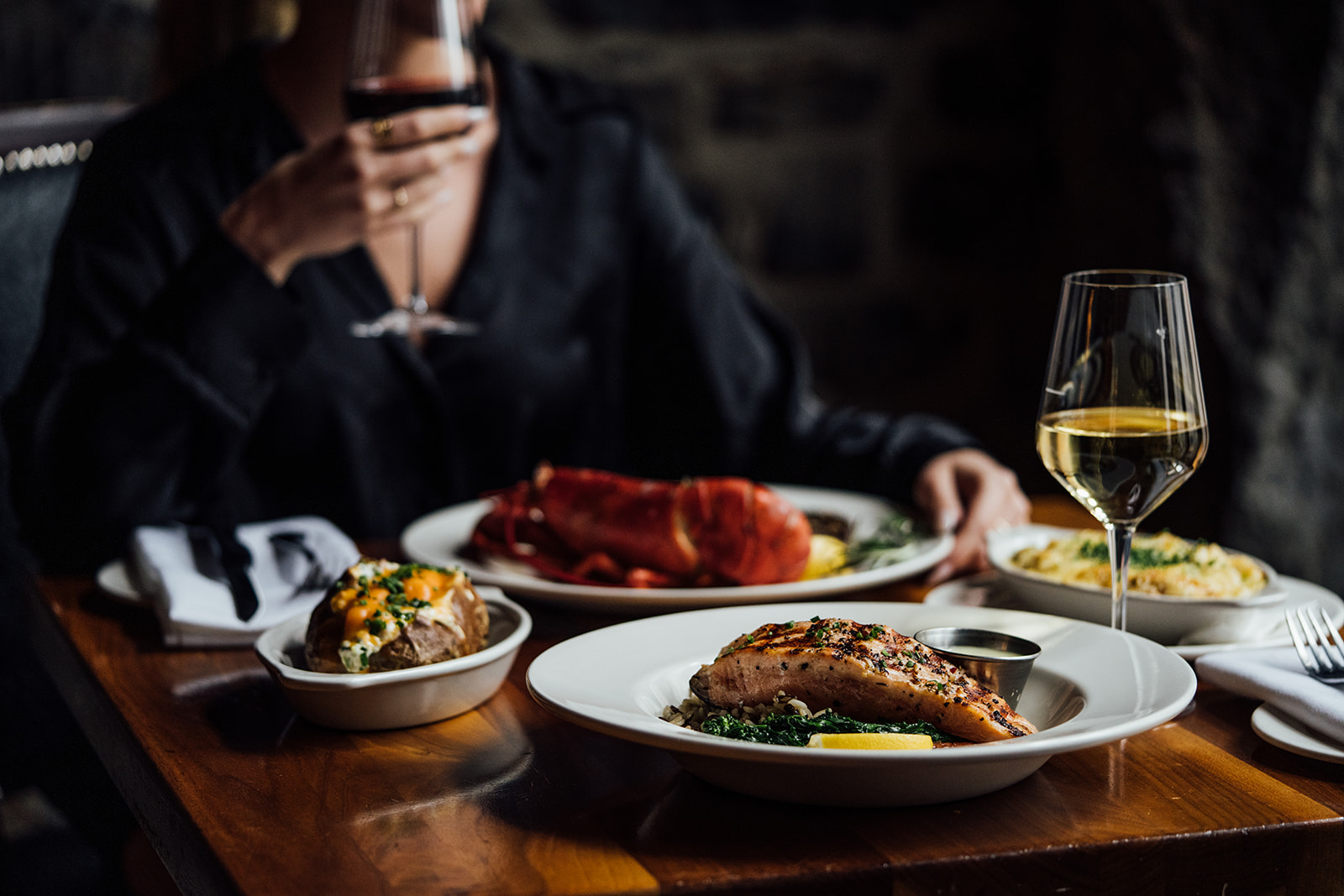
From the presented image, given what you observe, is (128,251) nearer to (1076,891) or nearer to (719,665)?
(719,665)

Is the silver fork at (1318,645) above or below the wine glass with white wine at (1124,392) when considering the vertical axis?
below

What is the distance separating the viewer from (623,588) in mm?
1108

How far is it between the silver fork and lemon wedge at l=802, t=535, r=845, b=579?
445 millimetres

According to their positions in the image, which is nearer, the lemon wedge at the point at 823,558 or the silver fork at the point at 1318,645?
the silver fork at the point at 1318,645

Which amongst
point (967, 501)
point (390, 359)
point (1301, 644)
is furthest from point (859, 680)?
point (390, 359)

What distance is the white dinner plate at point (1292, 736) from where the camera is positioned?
760mm

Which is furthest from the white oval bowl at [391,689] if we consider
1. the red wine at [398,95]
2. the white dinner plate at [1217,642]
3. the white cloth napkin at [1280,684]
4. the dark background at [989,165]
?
the dark background at [989,165]

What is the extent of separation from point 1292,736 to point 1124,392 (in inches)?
9.7

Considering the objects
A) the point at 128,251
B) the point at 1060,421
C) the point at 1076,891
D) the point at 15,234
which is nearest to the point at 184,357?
the point at 128,251

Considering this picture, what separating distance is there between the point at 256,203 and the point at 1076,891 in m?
1.08

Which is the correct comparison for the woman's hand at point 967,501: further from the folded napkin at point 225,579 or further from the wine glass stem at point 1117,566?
the folded napkin at point 225,579

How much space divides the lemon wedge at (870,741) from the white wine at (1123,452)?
0.28m

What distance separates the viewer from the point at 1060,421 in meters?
0.86

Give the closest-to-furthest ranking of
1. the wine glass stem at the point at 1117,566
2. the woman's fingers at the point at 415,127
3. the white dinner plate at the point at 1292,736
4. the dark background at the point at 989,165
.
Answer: the white dinner plate at the point at 1292,736
the wine glass stem at the point at 1117,566
the woman's fingers at the point at 415,127
the dark background at the point at 989,165
